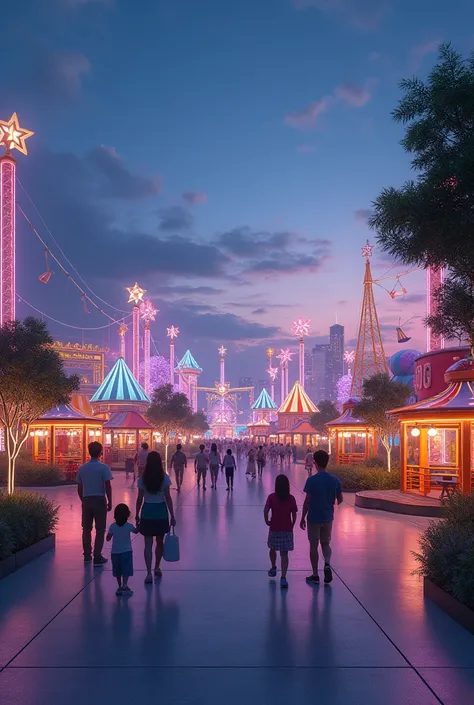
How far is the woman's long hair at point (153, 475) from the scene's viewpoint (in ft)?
30.5

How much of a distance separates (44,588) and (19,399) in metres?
9.80

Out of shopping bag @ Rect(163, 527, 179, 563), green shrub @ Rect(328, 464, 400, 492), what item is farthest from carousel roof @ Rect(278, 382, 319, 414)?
shopping bag @ Rect(163, 527, 179, 563)

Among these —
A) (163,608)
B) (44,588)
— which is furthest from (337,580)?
(44,588)

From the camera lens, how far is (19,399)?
18.2 m

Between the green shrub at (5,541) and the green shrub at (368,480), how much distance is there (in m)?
16.4

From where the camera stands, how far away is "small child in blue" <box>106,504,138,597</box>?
8.65m

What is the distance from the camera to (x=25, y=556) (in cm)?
1088

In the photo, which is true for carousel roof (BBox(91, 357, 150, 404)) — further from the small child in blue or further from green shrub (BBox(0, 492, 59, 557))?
the small child in blue

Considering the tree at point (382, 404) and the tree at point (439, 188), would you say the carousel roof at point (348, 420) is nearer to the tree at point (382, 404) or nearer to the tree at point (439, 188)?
the tree at point (382, 404)

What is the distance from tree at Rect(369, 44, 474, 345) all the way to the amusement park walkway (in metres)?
4.27

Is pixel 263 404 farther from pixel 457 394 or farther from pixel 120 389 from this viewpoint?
pixel 457 394

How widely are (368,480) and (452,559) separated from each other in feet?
57.2

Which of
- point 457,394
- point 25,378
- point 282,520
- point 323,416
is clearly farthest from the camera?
point 323,416

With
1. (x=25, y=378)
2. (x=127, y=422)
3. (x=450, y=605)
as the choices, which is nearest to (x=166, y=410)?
(x=127, y=422)
